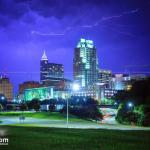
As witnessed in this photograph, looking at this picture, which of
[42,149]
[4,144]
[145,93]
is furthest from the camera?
[145,93]

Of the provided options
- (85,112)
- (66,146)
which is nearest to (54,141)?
(66,146)

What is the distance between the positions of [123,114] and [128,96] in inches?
112

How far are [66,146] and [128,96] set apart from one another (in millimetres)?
37102

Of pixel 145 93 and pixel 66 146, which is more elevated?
pixel 145 93

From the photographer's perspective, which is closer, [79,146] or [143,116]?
[79,146]

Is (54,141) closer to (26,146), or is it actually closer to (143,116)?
(26,146)

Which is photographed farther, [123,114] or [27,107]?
[27,107]

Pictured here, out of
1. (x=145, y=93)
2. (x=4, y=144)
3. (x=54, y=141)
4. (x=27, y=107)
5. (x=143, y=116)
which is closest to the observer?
(x=4, y=144)

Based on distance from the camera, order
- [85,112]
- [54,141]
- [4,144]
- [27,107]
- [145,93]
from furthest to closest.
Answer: [27,107] < [85,112] < [145,93] < [54,141] < [4,144]

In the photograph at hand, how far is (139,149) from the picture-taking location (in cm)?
1592

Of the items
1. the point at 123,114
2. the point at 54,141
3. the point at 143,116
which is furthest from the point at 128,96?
the point at 54,141

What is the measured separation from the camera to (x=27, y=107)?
12094 centimetres

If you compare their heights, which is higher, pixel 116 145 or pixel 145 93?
pixel 145 93

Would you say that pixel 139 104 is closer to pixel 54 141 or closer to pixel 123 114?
pixel 123 114
